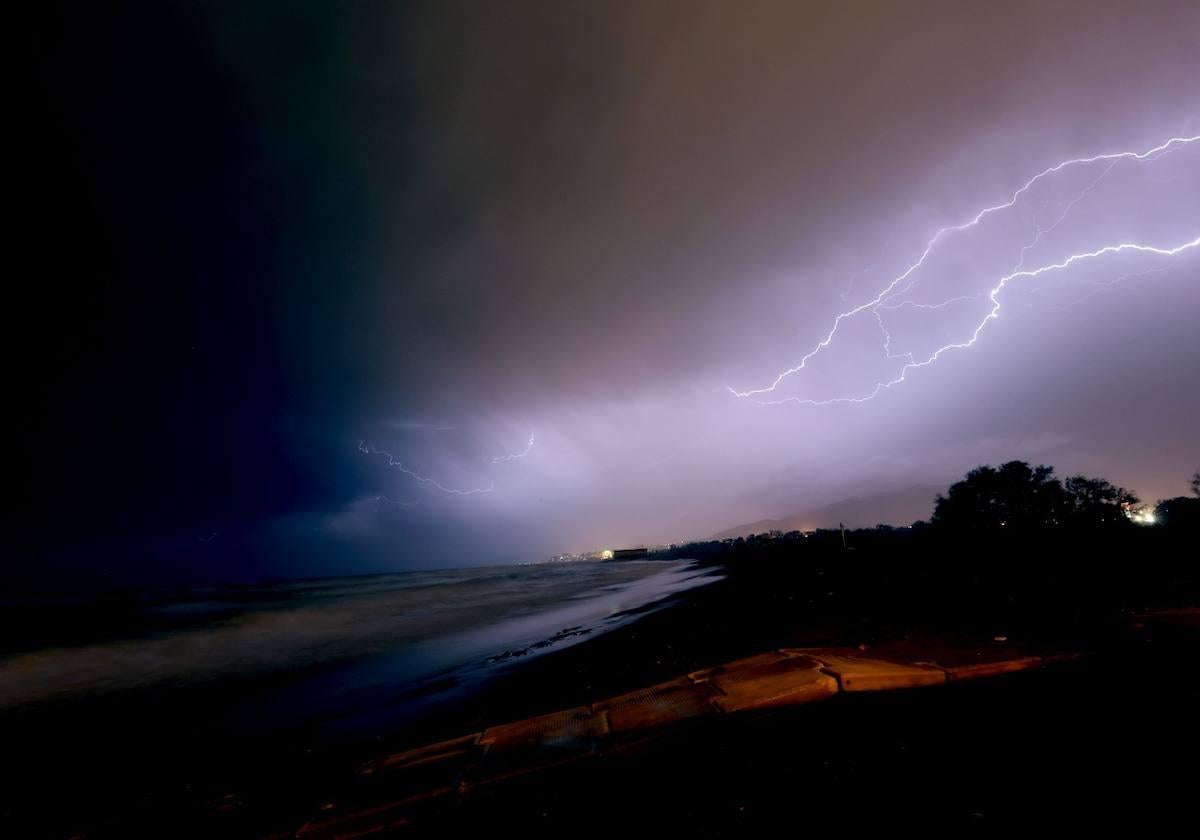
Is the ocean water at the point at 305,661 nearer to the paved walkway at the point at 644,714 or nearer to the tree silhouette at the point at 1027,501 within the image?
the paved walkway at the point at 644,714

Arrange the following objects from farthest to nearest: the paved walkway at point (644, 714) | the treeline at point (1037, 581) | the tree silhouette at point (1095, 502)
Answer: the tree silhouette at point (1095, 502) < the treeline at point (1037, 581) < the paved walkway at point (644, 714)

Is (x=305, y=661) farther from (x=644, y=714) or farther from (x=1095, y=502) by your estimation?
(x=1095, y=502)

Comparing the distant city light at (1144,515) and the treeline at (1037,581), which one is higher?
the treeline at (1037,581)

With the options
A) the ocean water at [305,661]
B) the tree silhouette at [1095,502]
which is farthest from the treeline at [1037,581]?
the ocean water at [305,661]

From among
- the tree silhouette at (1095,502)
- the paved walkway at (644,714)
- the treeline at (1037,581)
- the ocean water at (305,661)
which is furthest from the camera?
the tree silhouette at (1095,502)

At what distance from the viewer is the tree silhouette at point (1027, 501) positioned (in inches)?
1307

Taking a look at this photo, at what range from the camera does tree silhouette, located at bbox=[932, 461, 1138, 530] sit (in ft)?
109

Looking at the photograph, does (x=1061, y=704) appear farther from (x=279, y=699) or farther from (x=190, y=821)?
(x=279, y=699)

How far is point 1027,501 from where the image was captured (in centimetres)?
3441

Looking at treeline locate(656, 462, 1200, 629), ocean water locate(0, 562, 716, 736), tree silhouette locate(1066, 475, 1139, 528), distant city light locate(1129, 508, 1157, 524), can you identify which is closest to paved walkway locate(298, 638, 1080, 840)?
treeline locate(656, 462, 1200, 629)

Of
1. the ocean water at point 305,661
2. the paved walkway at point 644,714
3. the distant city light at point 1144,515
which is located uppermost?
the paved walkway at point 644,714

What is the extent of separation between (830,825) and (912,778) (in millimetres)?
723

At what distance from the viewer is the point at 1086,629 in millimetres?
5023

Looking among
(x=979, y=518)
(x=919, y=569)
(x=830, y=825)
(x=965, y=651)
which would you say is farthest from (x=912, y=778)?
(x=979, y=518)
